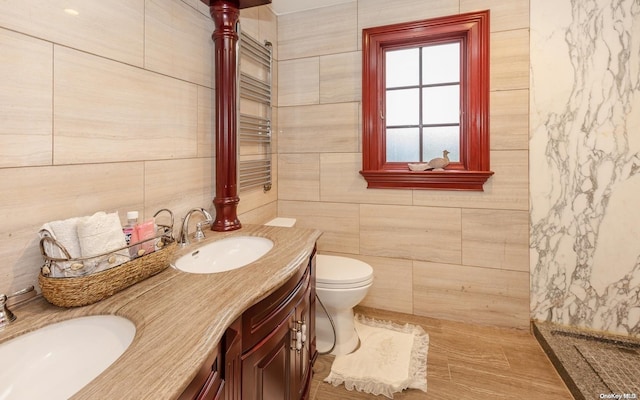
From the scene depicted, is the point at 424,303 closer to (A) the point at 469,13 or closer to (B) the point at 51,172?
(A) the point at 469,13

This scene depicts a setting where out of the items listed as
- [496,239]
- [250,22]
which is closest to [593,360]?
[496,239]

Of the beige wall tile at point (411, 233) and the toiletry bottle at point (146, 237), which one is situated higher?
the toiletry bottle at point (146, 237)

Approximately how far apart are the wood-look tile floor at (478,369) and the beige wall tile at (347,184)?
36.5 inches

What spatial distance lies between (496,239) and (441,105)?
100cm

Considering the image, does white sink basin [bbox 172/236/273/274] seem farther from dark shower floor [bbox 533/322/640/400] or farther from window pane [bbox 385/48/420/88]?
dark shower floor [bbox 533/322/640/400]

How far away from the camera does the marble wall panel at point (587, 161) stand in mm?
1949

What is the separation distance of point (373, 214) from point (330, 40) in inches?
53.0

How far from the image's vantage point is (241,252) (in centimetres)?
162

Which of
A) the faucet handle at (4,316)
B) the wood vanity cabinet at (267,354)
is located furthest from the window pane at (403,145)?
the faucet handle at (4,316)

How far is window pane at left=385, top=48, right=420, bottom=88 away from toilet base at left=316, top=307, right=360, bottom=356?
5.39ft

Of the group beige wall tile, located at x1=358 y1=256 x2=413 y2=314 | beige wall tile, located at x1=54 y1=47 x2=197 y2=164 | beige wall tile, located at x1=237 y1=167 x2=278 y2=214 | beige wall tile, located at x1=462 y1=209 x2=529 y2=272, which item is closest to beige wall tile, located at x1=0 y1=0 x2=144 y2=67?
beige wall tile, located at x1=54 y1=47 x2=197 y2=164

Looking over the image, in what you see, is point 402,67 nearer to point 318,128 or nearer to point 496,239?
point 318,128

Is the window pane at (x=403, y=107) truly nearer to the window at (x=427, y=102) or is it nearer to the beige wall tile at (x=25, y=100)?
the window at (x=427, y=102)

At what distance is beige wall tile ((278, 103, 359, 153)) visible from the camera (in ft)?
8.04
